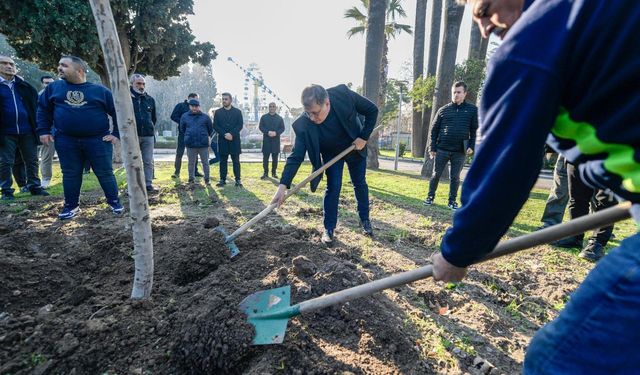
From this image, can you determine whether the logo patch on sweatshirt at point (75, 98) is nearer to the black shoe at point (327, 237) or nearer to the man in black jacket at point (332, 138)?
the man in black jacket at point (332, 138)

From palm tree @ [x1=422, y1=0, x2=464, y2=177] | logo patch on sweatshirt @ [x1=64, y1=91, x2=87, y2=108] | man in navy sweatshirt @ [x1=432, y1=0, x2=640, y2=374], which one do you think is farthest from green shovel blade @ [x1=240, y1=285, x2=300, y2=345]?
palm tree @ [x1=422, y1=0, x2=464, y2=177]

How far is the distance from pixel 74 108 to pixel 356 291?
443cm

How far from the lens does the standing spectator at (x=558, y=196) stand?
4.11m

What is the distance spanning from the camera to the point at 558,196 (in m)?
4.23

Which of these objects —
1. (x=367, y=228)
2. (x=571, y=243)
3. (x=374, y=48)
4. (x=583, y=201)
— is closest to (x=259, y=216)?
(x=367, y=228)

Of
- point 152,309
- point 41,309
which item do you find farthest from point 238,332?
point 41,309

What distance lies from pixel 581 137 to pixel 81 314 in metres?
2.73

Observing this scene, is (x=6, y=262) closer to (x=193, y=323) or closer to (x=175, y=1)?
(x=193, y=323)

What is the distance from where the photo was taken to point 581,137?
85 cm

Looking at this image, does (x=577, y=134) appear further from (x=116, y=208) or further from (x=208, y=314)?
(x=116, y=208)

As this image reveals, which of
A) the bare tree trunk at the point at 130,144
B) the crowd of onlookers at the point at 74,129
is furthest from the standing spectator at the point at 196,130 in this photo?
the bare tree trunk at the point at 130,144

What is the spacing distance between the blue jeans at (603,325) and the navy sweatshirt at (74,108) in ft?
16.8

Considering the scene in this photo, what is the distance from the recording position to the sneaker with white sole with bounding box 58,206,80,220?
4.31 metres

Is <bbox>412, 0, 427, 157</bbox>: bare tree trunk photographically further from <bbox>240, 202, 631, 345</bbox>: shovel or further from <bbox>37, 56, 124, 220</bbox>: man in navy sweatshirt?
<bbox>240, 202, 631, 345</bbox>: shovel
